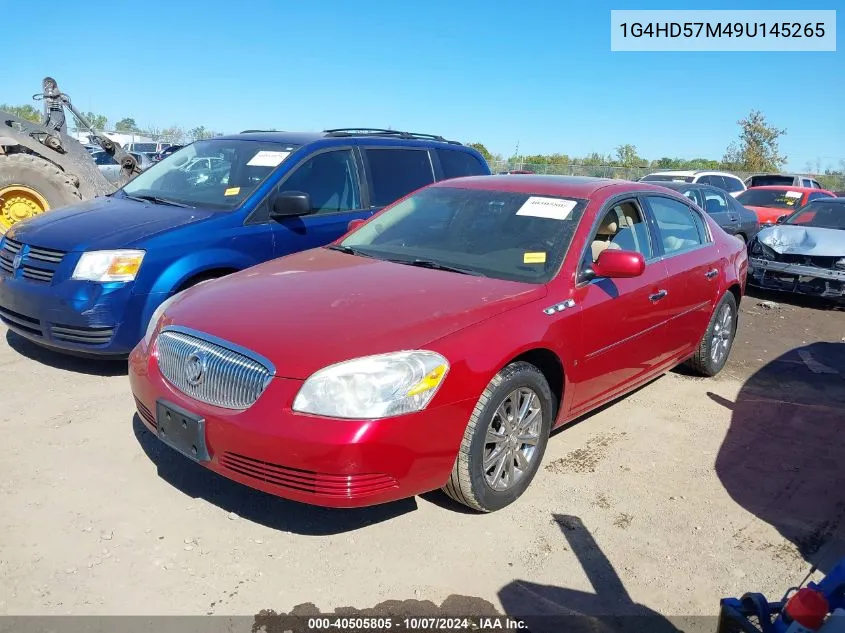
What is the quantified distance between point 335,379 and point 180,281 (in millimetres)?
2492

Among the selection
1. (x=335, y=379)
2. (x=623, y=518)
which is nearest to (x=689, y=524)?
(x=623, y=518)

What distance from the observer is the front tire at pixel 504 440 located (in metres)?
3.12

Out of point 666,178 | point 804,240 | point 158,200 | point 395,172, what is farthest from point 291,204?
point 666,178

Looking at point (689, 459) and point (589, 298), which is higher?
point (589, 298)

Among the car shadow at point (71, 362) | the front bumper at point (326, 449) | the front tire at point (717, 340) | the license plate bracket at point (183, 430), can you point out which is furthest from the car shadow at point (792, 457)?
the car shadow at point (71, 362)

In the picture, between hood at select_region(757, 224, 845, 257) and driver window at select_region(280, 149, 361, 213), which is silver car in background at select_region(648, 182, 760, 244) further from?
driver window at select_region(280, 149, 361, 213)

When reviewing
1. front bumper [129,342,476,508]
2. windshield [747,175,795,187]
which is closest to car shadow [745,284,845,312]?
front bumper [129,342,476,508]

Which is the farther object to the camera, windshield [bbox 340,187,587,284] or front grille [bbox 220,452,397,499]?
windshield [bbox 340,187,587,284]

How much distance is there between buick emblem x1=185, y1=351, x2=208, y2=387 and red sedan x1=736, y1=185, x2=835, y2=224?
46.6ft

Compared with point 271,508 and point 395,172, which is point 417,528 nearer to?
point 271,508

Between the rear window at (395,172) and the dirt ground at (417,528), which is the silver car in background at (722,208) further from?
the dirt ground at (417,528)

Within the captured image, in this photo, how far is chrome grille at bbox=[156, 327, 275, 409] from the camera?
9.47ft

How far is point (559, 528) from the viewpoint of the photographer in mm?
3324

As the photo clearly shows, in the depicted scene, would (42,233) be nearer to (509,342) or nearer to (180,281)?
(180,281)
